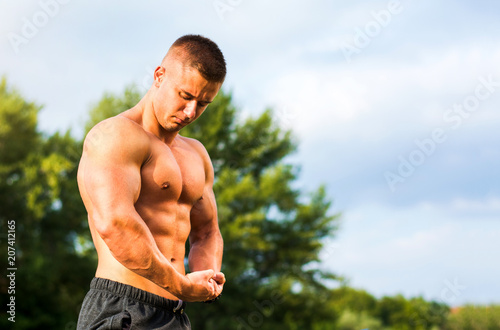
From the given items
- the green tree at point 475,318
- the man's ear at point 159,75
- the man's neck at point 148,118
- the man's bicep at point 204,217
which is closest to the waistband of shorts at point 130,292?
the man's bicep at point 204,217

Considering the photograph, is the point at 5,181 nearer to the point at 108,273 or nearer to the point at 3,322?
the point at 3,322

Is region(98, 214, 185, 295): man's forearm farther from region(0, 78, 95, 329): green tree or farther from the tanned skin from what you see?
region(0, 78, 95, 329): green tree

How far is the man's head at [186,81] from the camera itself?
2.57 m

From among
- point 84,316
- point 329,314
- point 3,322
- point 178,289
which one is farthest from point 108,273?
point 329,314

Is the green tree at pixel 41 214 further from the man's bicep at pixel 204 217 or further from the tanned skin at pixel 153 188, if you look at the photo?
the tanned skin at pixel 153 188

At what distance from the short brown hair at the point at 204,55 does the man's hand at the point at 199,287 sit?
0.96 metres

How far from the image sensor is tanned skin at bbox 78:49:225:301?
2.30 m

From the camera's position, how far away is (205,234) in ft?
10.2

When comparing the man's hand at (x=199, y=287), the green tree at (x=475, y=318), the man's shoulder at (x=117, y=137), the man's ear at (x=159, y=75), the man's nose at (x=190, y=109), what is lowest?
the man's hand at (x=199, y=287)

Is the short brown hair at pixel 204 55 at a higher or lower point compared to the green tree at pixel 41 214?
lower

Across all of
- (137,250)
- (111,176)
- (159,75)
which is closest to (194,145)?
(159,75)

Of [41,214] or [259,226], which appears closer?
[41,214]

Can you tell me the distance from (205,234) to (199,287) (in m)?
0.62

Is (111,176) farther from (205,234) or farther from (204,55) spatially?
(205,234)
